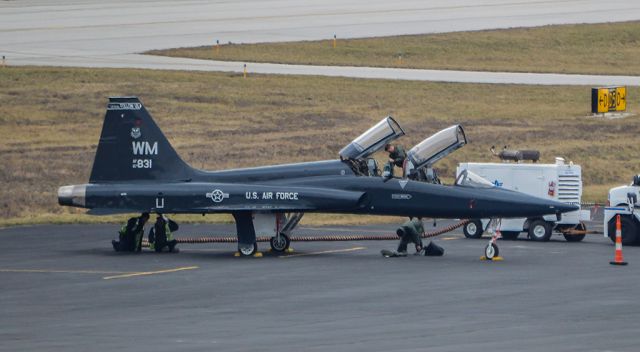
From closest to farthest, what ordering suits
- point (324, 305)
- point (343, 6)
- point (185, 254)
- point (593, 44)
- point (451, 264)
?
point (324, 305)
point (451, 264)
point (185, 254)
point (593, 44)
point (343, 6)

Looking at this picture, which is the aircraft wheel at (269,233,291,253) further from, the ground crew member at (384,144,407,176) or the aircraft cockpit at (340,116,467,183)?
the ground crew member at (384,144,407,176)

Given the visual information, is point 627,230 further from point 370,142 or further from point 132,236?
point 132,236

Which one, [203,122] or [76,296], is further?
[203,122]

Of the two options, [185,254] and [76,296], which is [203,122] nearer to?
[185,254]

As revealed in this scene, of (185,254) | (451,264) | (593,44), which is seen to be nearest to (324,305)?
(451,264)

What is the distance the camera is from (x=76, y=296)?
25406 millimetres

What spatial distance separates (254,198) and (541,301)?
31.7 ft

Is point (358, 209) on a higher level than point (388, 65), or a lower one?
lower

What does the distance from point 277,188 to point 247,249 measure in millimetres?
1596

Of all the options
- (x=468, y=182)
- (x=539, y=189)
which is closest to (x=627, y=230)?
(x=539, y=189)

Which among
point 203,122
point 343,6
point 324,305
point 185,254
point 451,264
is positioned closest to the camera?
point 324,305

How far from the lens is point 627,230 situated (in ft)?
113

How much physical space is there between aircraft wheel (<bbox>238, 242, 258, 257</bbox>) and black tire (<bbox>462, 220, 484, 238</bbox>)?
7.37 metres

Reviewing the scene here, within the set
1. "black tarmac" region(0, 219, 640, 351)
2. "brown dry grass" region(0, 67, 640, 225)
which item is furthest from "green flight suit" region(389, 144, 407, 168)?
"brown dry grass" region(0, 67, 640, 225)
